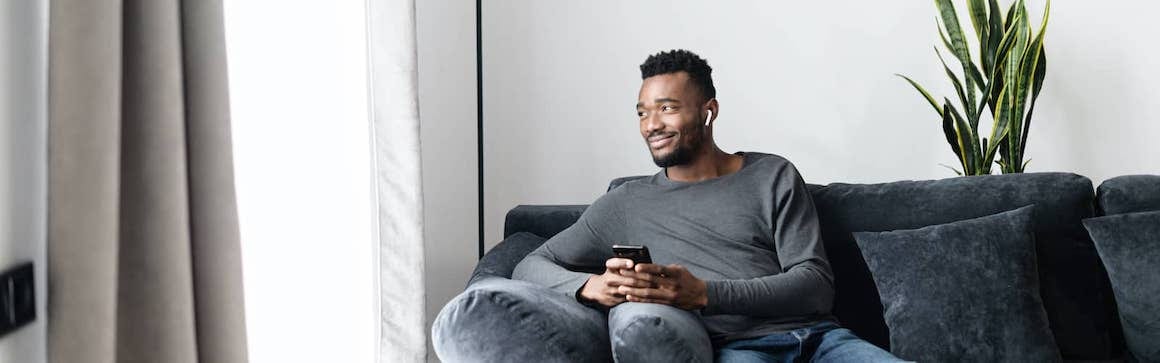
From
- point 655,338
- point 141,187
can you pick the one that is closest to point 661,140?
point 655,338

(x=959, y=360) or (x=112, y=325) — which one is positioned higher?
(x=112, y=325)

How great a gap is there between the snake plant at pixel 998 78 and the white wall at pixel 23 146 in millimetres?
2278

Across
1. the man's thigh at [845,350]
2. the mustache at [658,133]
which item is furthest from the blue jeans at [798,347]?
the mustache at [658,133]

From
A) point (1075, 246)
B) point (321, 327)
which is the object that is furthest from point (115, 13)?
point (1075, 246)

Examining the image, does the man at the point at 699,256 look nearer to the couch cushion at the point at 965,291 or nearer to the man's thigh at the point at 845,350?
the man's thigh at the point at 845,350

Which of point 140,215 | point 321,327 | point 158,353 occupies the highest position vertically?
point 140,215

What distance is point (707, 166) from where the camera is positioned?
2.09 metres

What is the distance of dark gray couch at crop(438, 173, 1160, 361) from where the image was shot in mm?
2047

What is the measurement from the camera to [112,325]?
909mm

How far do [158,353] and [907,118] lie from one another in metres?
2.54

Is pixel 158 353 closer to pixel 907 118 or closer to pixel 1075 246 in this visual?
pixel 1075 246

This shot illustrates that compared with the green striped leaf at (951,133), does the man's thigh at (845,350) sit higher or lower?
lower

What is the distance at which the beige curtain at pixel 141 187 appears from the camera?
0.88 m

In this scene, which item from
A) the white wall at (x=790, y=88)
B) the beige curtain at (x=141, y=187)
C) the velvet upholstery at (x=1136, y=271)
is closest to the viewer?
A: the beige curtain at (x=141, y=187)
